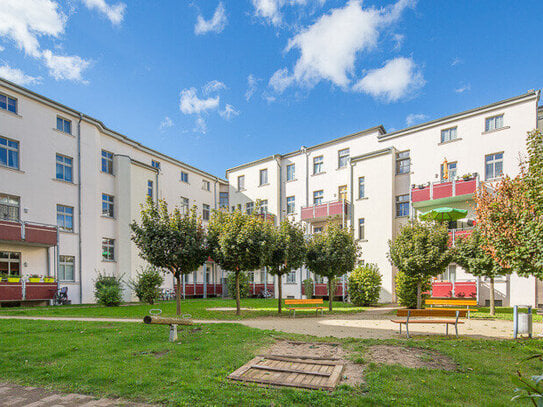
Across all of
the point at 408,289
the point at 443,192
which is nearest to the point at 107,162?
the point at 408,289

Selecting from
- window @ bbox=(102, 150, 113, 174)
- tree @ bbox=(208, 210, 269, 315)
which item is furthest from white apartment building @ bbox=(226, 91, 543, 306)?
window @ bbox=(102, 150, 113, 174)

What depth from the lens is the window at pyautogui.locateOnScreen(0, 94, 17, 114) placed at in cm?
2269

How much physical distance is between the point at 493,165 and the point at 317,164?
14824 millimetres

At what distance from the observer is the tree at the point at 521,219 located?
8.80 metres

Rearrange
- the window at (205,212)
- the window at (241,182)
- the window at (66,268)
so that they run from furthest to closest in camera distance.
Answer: the window at (241,182) < the window at (205,212) < the window at (66,268)

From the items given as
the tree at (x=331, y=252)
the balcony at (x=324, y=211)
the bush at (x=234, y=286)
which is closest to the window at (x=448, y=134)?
the balcony at (x=324, y=211)

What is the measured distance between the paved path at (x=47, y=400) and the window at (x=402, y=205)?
85.4 feet

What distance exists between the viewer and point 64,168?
25922 millimetres

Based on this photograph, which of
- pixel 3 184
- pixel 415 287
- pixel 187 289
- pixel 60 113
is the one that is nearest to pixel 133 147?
pixel 60 113

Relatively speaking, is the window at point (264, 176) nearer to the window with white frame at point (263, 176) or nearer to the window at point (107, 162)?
the window with white frame at point (263, 176)

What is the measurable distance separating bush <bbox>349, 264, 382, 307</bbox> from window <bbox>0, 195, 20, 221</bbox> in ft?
69.6

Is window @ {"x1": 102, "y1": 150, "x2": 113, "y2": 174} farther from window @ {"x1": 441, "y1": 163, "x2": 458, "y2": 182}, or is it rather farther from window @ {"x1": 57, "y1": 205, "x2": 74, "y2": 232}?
window @ {"x1": 441, "y1": 163, "x2": 458, "y2": 182}

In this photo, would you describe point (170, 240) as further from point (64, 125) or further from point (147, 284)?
point (64, 125)

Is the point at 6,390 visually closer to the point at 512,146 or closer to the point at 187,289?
the point at 512,146
